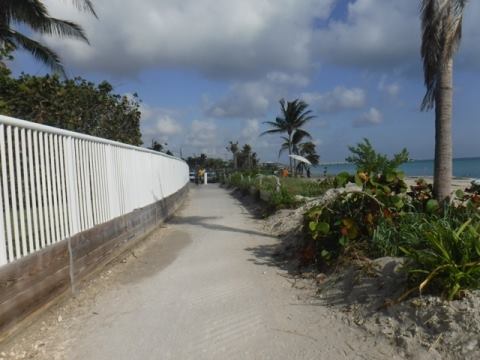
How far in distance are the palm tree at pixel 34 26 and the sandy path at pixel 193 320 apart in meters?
8.49

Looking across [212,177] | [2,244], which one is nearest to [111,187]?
[2,244]

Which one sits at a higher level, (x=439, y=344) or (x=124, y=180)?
(x=124, y=180)

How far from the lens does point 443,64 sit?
22.7ft

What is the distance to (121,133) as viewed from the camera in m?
21.5

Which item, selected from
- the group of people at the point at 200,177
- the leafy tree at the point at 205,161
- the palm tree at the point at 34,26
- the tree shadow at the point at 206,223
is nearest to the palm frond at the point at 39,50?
the palm tree at the point at 34,26

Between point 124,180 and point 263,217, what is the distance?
5356 millimetres

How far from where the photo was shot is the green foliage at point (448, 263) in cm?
396

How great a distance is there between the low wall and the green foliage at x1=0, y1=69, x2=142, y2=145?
287 centimetres

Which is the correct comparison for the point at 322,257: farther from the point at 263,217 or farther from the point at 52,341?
the point at 263,217

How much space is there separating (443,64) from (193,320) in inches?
213

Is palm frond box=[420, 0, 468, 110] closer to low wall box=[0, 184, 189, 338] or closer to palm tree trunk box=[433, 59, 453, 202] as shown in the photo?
palm tree trunk box=[433, 59, 453, 202]

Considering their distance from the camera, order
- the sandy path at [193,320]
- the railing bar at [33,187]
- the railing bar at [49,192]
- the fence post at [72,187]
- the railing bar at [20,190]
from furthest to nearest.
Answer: the fence post at [72,187] < the railing bar at [49,192] < the railing bar at [33,187] < the railing bar at [20,190] < the sandy path at [193,320]

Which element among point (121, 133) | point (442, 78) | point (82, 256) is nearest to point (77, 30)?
point (121, 133)

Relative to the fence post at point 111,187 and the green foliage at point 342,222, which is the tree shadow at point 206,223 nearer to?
the green foliage at point 342,222
